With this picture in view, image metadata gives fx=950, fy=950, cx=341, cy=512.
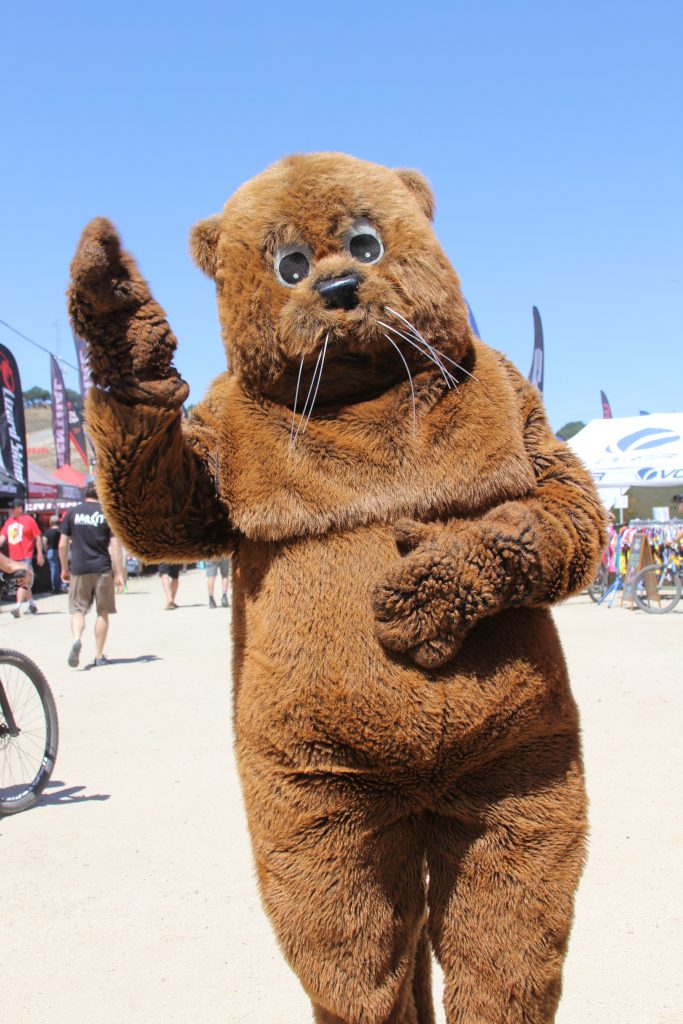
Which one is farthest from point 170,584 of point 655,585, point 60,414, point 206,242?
point 206,242

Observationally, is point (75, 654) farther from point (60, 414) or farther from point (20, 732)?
point (60, 414)

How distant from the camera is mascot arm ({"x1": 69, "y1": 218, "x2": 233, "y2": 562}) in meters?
1.79

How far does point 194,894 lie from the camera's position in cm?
362

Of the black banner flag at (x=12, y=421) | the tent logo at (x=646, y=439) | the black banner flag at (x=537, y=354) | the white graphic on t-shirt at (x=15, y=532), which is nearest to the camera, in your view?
the white graphic on t-shirt at (x=15, y=532)

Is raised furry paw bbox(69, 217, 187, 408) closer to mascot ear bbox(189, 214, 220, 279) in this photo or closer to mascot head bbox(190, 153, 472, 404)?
mascot head bbox(190, 153, 472, 404)

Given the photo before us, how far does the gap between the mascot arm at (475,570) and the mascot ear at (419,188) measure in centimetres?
79

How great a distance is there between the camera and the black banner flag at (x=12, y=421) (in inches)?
634

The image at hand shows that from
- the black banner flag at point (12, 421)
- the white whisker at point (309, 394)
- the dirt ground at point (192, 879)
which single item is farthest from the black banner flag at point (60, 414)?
the white whisker at point (309, 394)

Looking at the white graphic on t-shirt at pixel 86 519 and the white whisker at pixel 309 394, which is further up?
the white graphic on t-shirt at pixel 86 519

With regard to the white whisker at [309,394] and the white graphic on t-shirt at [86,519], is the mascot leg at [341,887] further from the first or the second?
the white graphic on t-shirt at [86,519]

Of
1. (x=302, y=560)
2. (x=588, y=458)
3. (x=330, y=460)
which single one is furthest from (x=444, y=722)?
(x=588, y=458)

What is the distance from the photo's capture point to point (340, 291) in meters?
1.90

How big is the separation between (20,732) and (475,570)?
13.0ft

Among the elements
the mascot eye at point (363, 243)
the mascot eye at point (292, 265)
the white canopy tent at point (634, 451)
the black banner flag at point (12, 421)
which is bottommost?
the mascot eye at point (292, 265)
